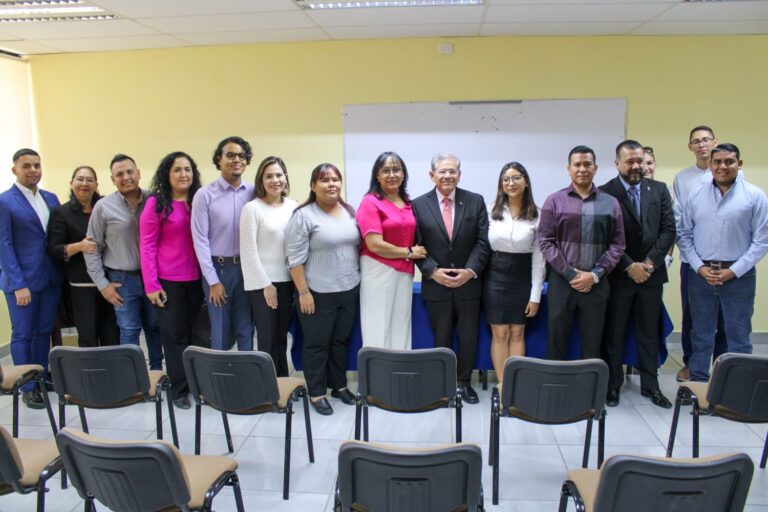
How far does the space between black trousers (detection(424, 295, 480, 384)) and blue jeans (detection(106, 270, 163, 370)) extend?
1779 millimetres

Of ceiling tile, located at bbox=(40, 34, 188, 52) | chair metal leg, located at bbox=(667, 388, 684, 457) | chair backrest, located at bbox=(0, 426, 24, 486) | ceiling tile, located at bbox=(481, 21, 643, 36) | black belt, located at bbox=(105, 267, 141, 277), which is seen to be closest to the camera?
chair backrest, located at bbox=(0, 426, 24, 486)

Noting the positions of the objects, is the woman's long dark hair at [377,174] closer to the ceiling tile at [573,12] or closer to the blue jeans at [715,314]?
the ceiling tile at [573,12]

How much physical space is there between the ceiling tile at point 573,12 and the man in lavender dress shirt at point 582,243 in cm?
136

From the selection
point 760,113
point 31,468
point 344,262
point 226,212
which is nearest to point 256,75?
point 226,212

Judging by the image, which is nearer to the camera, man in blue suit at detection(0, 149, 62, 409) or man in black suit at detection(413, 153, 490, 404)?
man in black suit at detection(413, 153, 490, 404)

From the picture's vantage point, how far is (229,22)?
422 cm

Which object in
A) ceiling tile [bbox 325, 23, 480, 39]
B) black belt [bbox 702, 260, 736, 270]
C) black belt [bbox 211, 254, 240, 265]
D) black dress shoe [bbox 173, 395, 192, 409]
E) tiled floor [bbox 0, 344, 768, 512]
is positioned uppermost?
ceiling tile [bbox 325, 23, 480, 39]

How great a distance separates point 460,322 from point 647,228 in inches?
48.6

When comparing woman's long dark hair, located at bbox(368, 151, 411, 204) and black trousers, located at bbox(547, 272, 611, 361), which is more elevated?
woman's long dark hair, located at bbox(368, 151, 411, 204)

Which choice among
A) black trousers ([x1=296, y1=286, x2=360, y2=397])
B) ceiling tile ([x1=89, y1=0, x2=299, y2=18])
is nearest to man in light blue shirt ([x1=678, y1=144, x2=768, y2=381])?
black trousers ([x1=296, y1=286, x2=360, y2=397])

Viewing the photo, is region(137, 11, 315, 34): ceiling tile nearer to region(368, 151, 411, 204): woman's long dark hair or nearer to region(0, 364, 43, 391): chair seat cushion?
region(368, 151, 411, 204): woman's long dark hair

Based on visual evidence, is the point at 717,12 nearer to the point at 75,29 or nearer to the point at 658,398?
the point at 658,398

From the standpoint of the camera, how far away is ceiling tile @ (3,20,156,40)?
4.18 m

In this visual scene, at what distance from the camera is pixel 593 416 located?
7.85 feet
